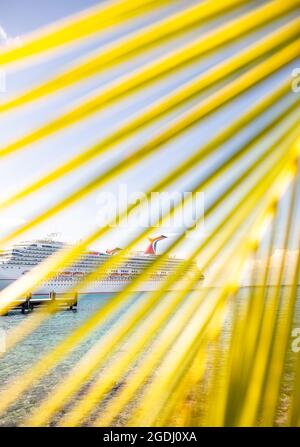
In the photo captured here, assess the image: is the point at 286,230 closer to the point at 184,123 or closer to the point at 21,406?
the point at 184,123

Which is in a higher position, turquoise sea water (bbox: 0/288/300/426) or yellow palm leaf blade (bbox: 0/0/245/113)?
yellow palm leaf blade (bbox: 0/0/245/113)

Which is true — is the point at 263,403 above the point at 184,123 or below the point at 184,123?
below

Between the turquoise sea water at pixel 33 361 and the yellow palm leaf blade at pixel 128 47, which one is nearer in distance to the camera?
the yellow palm leaf blade at pixel 128 47

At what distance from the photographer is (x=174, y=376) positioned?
26 centimetres

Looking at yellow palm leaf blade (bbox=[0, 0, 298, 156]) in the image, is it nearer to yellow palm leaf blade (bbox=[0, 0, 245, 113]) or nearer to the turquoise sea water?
yellow palm leaf blade (bbox=[0, 0, 245, 113])

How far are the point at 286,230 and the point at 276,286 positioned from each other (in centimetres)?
5

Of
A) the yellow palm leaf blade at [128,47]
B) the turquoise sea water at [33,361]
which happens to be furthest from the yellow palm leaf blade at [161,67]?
the turquoise sea water at [33,361]

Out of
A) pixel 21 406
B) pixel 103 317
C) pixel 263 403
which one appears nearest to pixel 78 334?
pixel 103 317

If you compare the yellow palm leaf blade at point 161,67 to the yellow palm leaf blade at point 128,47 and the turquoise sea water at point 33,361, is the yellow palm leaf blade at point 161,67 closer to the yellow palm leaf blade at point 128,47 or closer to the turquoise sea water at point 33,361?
the yellow palm leaf blade at point 128,47

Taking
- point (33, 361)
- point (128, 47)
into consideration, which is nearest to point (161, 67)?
point (128, 47)

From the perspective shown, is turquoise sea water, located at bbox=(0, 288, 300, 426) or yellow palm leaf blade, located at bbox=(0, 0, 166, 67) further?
turquoise sea water, located at bbox=(0, 288, 300, 426)

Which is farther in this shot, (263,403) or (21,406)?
(21,406)

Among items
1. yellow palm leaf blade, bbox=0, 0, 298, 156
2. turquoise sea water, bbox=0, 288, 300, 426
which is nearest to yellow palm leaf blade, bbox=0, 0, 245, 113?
yellow palm leaf blade, bbox=0, 0, 298, 156

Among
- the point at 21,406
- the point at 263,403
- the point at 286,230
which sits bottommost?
the point at 21,406
